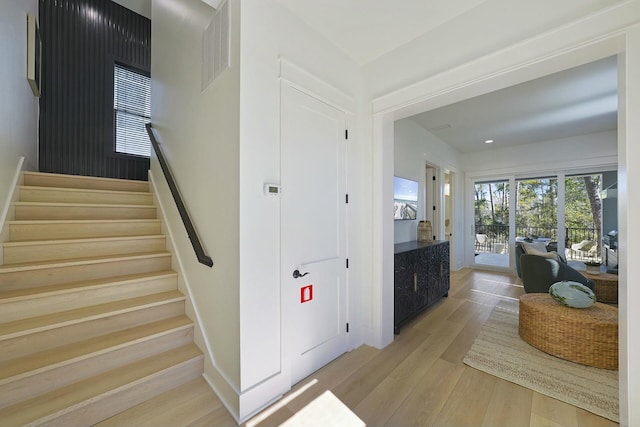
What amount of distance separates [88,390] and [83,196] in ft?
7.00

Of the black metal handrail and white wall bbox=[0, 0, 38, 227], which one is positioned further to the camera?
white wall bbox=[0, 0, 38, 227]

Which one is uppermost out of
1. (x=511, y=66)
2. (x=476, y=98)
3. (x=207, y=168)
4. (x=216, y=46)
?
(x=476, y=98)

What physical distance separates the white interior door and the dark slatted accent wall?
12.2 feet

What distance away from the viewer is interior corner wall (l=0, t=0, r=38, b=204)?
211 centimetres

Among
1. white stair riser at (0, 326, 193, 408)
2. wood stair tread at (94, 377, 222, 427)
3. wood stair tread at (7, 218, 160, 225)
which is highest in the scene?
wood stair tread at (7, 218, 160, 225)

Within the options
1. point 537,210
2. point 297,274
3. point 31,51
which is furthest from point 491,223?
point 31,51

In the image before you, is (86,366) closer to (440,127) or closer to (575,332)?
(575,332)

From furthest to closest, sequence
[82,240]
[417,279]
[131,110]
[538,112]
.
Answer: [131,110] < [538,112] < [417,279] < [82,240]

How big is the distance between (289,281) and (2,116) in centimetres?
281

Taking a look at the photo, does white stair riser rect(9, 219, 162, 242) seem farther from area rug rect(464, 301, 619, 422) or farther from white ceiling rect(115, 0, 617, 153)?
area rug rect(464, 301, 619, 422)

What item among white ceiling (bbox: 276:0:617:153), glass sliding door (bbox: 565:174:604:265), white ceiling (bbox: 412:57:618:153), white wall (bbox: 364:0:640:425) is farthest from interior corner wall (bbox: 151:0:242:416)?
glass sliding door (bbox: 565:174:604:265)

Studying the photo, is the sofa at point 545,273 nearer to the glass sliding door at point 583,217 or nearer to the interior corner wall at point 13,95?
the glass sliding door at point 583,217

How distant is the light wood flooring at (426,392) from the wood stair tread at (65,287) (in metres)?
1.42

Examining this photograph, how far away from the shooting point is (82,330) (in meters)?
1.81
